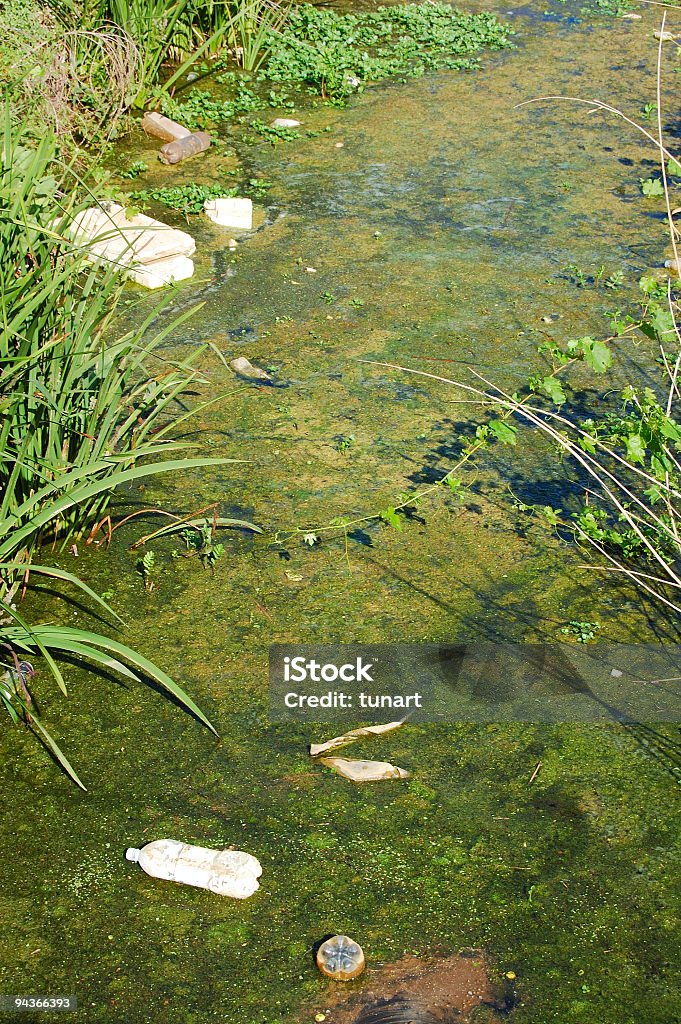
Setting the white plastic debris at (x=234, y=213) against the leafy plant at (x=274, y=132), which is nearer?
the white plastic debris at (x=234, y=213)

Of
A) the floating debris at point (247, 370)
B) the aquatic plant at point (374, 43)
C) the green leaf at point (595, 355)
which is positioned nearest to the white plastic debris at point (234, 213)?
the floating debris at point (247, 370)

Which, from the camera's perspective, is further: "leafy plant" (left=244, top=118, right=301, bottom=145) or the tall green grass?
"leafy plant" (left=244, top=118, right=301, bottom=145)

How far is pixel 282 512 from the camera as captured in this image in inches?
130

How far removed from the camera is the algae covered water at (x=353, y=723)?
2.08 m

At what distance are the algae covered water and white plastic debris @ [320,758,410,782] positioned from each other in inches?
1.2

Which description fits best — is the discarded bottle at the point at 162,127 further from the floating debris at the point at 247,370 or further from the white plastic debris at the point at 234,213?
the floating debris at the point at 247,370

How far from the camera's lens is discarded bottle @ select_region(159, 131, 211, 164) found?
5516 mm

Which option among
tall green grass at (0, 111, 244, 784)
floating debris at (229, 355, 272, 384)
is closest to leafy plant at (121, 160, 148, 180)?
floating debris at (229, 355, 272, 384)

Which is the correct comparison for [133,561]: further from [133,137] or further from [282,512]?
[133,137]

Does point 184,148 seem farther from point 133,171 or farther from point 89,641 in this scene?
point 89,641

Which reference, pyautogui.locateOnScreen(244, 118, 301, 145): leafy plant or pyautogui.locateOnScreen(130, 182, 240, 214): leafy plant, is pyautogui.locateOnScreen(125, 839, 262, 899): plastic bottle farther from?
pyautogui.locateOnScreen(244, 118, 301, 145): leafy plant

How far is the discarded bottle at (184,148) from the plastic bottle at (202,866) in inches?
164

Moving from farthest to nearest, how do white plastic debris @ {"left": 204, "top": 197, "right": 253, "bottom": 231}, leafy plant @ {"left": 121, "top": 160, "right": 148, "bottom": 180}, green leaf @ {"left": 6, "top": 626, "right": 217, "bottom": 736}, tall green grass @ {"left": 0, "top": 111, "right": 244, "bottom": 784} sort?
leafy plant @ {"left": 121, "top": 160, "right": 148, "bottom": 180} → white plastic debris @ {"left": 204, "top": 197, "right": 253, "bottom": 231} → tall green grass @ {"left": 0, "top": 111, "right": 244, "bottom": 784} → green leaf @ {"left": 6, "top": 626, "right": 217, "bottom": 736}

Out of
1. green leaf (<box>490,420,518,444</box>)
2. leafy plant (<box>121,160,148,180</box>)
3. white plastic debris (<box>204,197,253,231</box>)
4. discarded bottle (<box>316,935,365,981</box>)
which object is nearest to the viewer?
discarded bottle (<box>316,935,365,981</box>)
